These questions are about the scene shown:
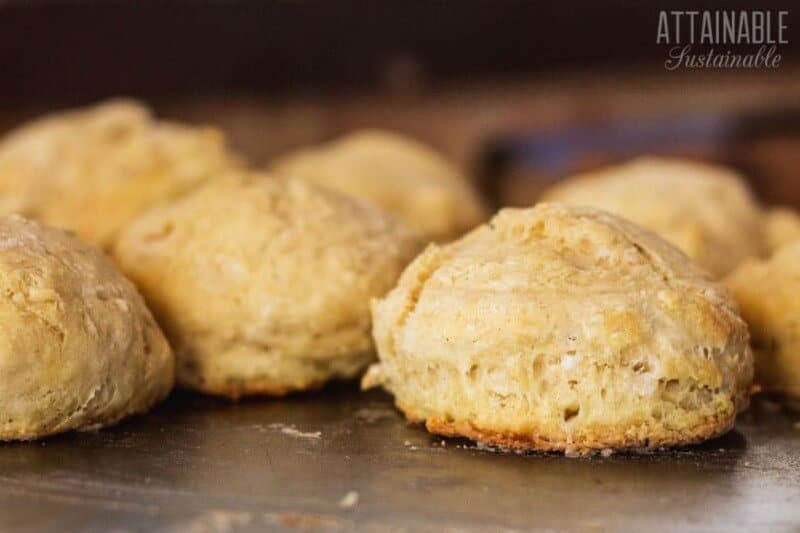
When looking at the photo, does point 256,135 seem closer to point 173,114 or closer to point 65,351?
point 173,114

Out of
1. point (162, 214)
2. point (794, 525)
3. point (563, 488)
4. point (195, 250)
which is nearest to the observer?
point (794, 525)

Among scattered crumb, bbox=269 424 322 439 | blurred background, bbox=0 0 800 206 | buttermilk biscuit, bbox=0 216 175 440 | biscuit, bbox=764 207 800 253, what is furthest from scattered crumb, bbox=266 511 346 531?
blurred background, bbox=0 0 800 206

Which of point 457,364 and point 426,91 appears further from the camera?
point 426,91

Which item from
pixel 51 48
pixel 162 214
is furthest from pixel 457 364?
pixel 51 48

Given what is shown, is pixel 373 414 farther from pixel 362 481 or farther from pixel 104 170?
pixel 104 170

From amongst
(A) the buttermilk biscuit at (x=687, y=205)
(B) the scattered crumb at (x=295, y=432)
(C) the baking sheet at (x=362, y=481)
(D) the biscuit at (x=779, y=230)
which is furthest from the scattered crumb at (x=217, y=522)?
(D) the biscuit at (x=779, y=230)

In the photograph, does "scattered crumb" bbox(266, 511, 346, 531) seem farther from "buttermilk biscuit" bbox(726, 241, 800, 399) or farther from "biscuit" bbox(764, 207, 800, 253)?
"biscuit" bbox(764, 207, 800, 253)
